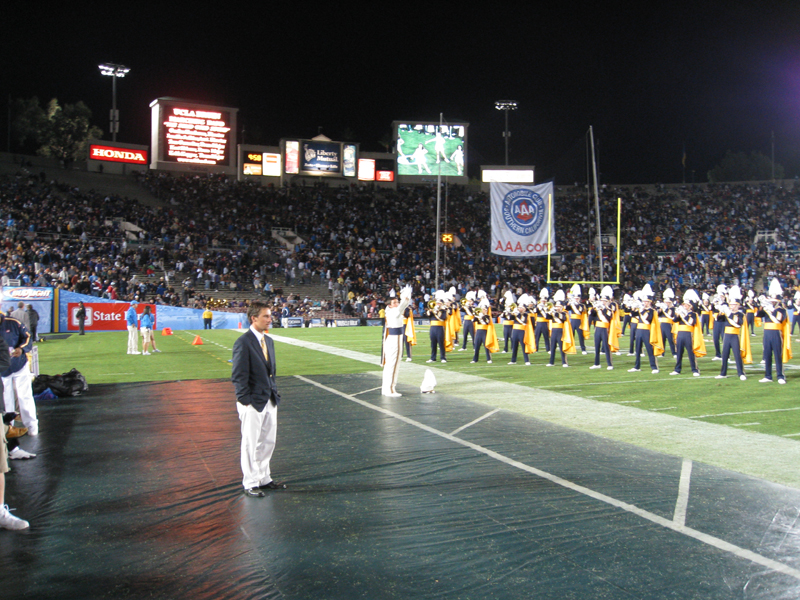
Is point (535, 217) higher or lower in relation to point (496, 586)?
higher

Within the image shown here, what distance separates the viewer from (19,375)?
7602mm

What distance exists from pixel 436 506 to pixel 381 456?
5.83 feet

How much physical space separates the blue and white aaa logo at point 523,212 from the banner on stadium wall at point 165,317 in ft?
48.2

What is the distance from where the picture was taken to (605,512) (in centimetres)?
501

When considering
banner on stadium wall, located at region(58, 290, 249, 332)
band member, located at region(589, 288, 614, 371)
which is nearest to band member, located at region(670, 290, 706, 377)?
band member, located at region(589, 288, 614, 371)

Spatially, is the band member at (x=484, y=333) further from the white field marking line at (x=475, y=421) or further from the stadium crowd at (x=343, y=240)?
the stadium crowd at (x=343, y=240)

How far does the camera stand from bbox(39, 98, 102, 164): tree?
187 feet

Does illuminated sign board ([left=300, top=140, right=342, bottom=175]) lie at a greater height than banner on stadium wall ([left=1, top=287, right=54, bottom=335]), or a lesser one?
greater

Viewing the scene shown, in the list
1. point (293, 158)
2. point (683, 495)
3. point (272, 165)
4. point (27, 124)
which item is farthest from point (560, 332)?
point (27, 124)

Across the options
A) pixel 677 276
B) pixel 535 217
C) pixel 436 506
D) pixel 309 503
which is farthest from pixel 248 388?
pixel 677 276

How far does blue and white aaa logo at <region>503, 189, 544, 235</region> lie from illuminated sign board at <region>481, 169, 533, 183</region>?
104 feet

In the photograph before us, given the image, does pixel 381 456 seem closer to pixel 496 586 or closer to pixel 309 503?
pixel 309 503

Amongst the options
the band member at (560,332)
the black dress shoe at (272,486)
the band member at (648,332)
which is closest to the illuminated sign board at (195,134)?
the band member at (560,332)

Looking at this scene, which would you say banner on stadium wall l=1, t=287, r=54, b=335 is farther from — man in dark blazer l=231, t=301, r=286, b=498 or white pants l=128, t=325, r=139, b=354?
man in dark blazer l=231, t=301, r=286, b=498
